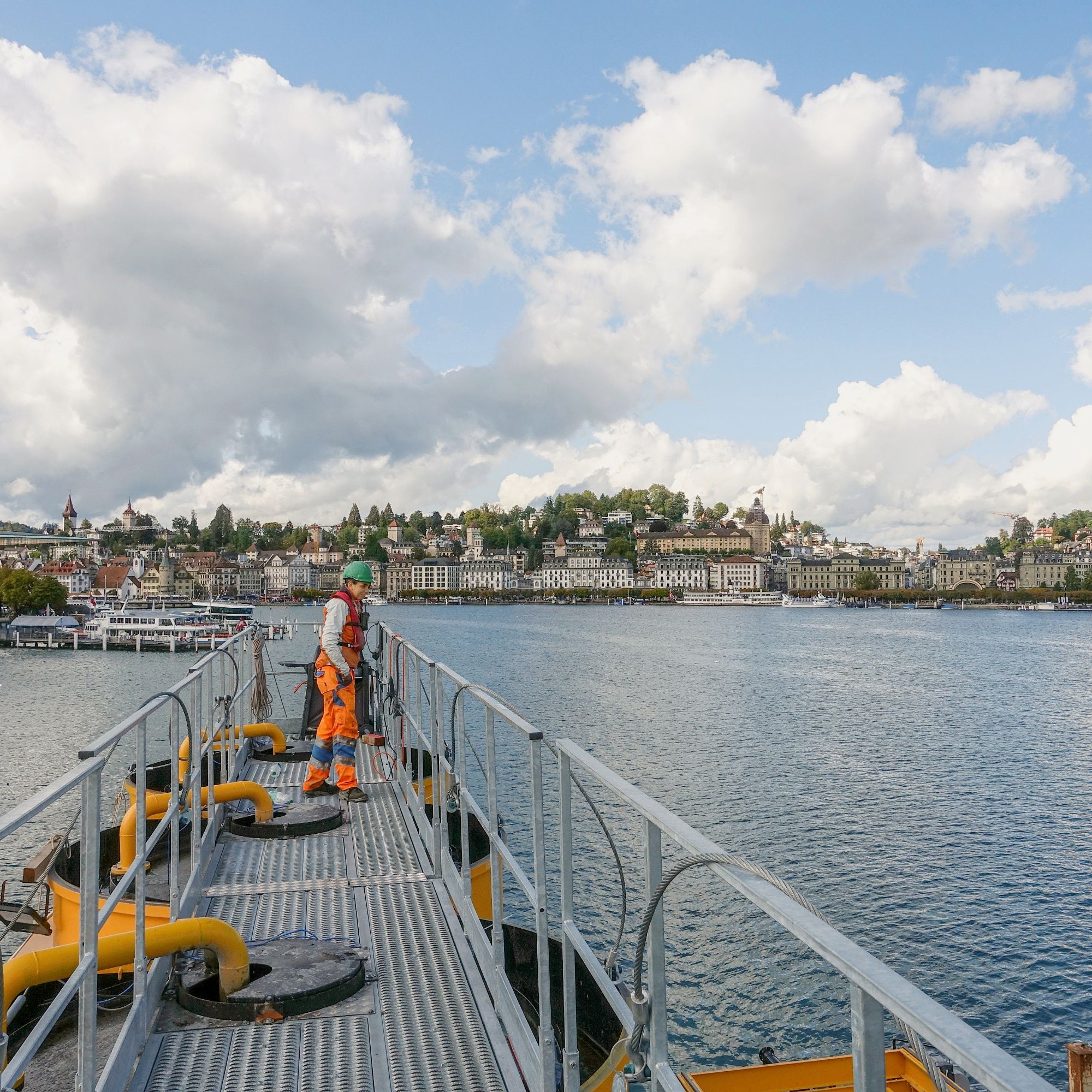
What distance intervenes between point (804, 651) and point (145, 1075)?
70507 millimetres

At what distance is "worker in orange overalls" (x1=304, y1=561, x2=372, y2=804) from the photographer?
8.38m

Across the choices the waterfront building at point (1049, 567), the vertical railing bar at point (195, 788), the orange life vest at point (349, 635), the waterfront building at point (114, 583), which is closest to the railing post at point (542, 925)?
the vertical railing bar at point (195, 788)

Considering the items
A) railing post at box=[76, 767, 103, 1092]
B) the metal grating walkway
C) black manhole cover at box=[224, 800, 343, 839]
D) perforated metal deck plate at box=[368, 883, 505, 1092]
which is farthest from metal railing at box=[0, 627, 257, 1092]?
perforated metal deck plate at box=[368, 883, 505, 1092]

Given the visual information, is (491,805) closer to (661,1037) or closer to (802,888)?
(661,1037)

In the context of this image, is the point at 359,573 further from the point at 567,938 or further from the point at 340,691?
the point at 567,938

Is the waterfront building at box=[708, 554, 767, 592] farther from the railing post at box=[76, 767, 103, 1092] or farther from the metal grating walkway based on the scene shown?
the railing post at box=[76, 767, 103, 1092]

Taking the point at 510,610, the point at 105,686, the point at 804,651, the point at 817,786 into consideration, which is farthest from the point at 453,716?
the point at 510,610

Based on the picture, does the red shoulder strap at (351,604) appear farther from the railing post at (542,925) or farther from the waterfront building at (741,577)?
the waterfront building at (741,577)

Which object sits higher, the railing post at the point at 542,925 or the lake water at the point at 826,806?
the railing post at the point at 542,925

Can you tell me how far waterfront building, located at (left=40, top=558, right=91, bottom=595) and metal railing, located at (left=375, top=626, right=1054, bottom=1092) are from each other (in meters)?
166

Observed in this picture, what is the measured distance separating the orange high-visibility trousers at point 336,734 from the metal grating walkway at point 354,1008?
1.37 m

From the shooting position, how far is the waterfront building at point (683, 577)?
196 metres

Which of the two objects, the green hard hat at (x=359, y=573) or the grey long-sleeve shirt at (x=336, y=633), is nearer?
the grey long-sleeve shirt at (x=336, y=633)

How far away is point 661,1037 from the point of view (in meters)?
2.51
